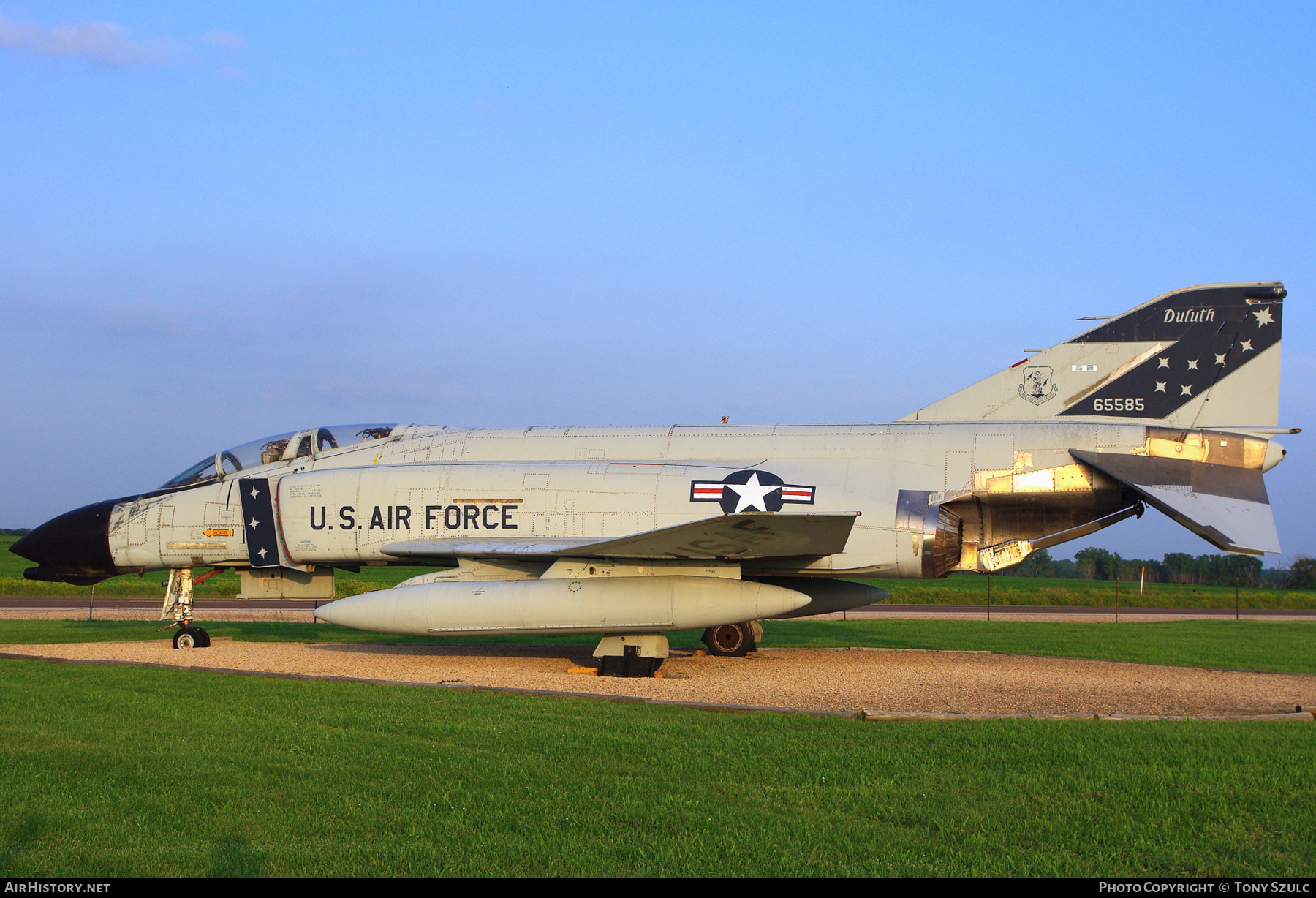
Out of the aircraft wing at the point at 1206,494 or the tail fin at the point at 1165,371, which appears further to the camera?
the tail fin at the point at 1165,371

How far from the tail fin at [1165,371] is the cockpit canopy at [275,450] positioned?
814 centimetres

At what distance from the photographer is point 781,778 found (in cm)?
576

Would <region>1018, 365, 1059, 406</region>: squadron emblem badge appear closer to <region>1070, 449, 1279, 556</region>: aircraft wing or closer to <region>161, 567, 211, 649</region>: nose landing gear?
<region>1070, 449, 1279, 556</region>: aircraft wing

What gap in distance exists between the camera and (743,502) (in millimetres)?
11438

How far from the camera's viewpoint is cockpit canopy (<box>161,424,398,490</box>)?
13461mm

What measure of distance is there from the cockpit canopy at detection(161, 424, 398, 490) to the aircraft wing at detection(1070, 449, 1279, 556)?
31.3ft

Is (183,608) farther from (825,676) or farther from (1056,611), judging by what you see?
(1056,611)

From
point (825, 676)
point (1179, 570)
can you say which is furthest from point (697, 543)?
point (1179, 570)

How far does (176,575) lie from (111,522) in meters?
1.17

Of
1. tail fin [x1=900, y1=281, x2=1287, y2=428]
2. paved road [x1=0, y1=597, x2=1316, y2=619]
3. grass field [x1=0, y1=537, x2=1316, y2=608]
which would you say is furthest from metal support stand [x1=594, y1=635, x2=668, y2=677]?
grass field [x1=0, y1=537, x2=1316, y2=608]

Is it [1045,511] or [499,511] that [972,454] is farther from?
[499,511]

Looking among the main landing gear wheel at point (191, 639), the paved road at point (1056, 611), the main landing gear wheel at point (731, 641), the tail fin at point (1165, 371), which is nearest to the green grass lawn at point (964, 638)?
the main landing gear wheel at point (191, 639)

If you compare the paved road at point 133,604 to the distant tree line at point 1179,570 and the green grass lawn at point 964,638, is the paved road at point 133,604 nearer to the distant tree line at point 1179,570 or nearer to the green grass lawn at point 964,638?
the green grass lawn at point 964,638

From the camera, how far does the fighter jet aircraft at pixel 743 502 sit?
1091 cm
